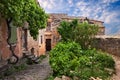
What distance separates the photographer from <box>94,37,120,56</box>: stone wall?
88.7ft

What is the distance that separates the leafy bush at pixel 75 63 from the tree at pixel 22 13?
292 centimetres

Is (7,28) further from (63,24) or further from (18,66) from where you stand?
(63,24)

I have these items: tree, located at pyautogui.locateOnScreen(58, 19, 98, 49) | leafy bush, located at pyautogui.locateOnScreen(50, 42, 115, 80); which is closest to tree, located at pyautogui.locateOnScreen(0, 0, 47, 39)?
leafy bush, located at pyautogui.locateOnScreen(50, 42, 115, 80)

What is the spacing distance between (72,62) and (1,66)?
4965mm

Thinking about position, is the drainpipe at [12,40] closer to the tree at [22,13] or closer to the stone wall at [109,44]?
the tree at [22,13]

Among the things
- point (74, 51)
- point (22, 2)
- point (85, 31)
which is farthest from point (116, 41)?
point (22, 2)

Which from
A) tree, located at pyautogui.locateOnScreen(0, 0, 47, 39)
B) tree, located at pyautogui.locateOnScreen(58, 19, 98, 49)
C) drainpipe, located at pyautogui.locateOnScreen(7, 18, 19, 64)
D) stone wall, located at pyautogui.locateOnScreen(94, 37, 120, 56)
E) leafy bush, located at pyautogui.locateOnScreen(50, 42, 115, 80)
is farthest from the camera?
stone wall, located at pyautogui.locateOnScreen(94, 37, 120, 56)

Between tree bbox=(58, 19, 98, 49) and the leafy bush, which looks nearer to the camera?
the leafy bush

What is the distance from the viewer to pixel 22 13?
1908 centimetres

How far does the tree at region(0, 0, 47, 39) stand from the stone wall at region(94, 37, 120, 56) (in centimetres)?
631

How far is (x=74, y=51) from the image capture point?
Result: 2022 centimetres

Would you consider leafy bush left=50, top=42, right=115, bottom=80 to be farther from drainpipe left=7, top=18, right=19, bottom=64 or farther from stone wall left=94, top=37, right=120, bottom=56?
stone wall left=94, top=37, right=120, bottom=56

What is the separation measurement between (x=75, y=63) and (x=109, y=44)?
997cm

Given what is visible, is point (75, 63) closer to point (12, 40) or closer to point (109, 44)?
point (12, 40)
